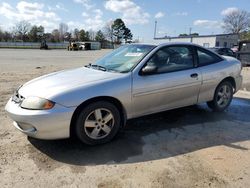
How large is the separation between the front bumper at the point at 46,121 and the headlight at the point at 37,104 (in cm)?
5

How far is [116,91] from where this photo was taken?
12.9ft

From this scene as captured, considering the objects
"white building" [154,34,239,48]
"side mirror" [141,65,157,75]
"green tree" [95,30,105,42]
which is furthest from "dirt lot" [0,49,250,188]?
"green tree" [95,30,105,42]

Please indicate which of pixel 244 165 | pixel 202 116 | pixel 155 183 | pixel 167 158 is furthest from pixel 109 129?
pixel 202 116

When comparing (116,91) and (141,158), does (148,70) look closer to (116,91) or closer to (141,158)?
(116,91)

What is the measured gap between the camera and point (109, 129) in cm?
402

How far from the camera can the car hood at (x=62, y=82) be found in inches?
145

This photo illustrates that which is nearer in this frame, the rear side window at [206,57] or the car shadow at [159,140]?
the car shadow at [159,140]

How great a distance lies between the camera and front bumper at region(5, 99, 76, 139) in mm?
3465

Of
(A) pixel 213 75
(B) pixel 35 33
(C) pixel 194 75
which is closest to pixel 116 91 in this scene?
(C) pixel 194 75

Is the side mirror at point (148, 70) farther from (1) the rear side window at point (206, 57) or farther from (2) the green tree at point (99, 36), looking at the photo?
(2) the green tree at point (99, 36)

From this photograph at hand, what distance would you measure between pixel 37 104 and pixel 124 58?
180 cm

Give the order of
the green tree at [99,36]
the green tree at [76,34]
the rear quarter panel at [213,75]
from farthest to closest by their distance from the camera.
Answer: the green tree at [99,36]
the green tree at [76,34]
the rear quarter panel at [213,75]

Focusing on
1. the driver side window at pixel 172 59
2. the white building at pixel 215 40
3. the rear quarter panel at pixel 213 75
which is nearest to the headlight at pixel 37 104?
the driver side window at pixel 172 59

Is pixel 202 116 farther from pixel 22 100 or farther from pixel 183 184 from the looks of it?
pixel 22 100
